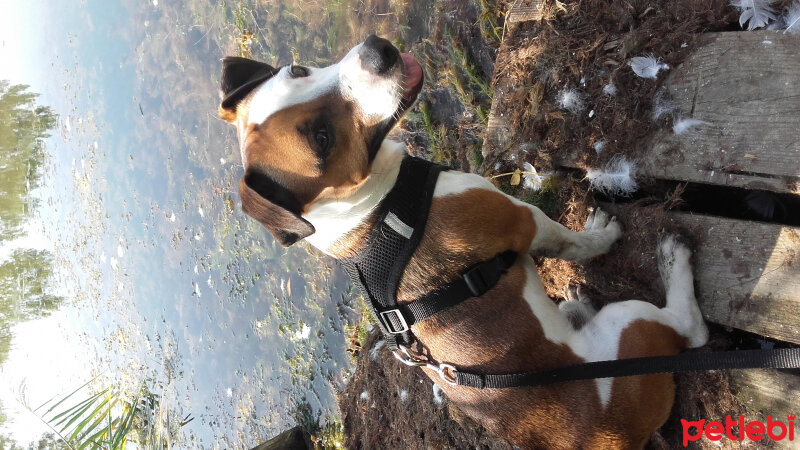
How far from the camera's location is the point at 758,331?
246 cm

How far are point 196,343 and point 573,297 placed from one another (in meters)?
7.00

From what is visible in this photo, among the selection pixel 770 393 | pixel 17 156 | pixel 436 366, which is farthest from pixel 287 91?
pixel 17 156

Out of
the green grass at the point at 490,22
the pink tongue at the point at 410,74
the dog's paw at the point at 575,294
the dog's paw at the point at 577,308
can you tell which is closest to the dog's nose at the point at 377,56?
the pink tongue at the point at 410,74

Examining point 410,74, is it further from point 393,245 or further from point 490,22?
point 490,22

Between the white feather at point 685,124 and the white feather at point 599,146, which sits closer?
the white feather at point 685,124

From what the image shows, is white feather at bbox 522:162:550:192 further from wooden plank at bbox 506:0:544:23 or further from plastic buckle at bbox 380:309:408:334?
plastic buckle at bbox 380:309:408:334

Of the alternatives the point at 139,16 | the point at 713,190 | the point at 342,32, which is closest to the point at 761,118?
the point at 713,190

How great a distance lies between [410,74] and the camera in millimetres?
2756

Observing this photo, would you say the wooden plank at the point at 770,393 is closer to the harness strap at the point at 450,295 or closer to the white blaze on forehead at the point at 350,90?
the harness strap at the point at 450,295

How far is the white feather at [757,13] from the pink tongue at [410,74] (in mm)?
1637

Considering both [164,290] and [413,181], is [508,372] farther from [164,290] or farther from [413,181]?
[164,290]

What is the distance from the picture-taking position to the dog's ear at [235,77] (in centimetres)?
306

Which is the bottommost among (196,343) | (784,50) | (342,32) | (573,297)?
(196,343)

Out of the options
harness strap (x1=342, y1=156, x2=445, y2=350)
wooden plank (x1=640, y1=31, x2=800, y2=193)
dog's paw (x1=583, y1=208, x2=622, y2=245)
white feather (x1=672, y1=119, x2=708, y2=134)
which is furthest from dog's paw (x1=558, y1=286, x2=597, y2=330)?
white feather (x1=672, y1=119, x2=708, y2=134)
